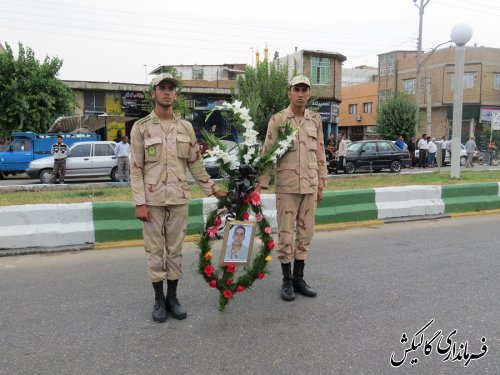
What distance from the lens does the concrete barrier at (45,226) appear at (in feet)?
20.1

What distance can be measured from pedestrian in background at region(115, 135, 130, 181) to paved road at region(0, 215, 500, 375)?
989 centimetres

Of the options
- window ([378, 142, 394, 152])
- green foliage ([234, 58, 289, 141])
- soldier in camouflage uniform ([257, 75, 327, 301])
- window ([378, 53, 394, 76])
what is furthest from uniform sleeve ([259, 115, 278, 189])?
window ([378, 53, 394, 76])

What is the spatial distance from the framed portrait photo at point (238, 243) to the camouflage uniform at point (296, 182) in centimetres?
52

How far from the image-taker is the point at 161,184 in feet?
12.6

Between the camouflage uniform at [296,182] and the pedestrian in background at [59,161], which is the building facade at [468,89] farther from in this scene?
the camouflage uniform at [296,182]

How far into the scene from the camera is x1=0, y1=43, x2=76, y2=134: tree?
22531mm

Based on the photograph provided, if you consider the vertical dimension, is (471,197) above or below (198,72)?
below

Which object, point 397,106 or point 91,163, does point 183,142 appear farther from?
point 397,106

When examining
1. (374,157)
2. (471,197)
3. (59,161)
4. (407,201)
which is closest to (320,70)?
(374,157)

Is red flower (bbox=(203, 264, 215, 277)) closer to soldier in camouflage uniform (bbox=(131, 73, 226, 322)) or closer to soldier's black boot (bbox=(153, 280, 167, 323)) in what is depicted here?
soldier in camouflage uniform (bbox=(131, 73, 226, 322))

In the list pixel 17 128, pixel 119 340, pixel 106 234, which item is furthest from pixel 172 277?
pixel 17 128

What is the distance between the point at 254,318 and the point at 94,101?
2672cm

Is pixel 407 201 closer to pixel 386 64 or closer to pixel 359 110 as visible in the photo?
pixel 386 64

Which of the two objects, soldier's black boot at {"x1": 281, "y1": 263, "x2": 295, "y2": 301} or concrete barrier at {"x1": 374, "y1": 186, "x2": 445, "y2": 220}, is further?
concrete barrier at {"x1": 374, "y1": 186, "x2": 445, "y2": 220}
